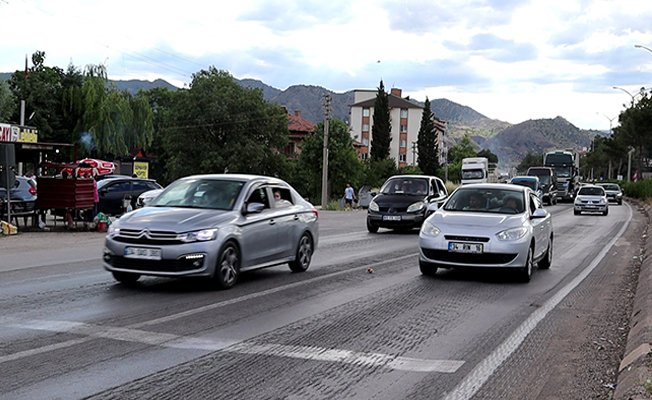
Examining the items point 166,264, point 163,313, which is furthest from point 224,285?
point 163,313

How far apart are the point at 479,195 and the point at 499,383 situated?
25.0 feet

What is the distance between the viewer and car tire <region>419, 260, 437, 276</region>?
1224cm

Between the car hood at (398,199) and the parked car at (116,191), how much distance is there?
9849 millimetres

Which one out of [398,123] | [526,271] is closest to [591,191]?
[526,271]

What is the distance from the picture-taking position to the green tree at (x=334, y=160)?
7212 centimetres

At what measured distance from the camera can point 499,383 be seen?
19.0 ft

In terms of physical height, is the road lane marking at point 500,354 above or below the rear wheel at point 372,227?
above

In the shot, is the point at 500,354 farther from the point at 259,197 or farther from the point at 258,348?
the point at 259,197

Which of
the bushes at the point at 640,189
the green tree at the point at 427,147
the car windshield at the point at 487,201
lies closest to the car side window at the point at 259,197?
the car windshield at the point at 487,201

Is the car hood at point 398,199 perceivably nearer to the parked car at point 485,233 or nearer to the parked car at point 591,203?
the parked car at point 485,233

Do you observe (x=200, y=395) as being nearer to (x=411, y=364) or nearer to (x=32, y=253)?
(x=411, y=364)

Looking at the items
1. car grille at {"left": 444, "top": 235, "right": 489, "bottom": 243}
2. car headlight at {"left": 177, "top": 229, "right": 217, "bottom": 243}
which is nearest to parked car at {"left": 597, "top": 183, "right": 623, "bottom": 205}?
car grille at {"left": 444, "top": 235, "right": 489, "bottom": 243}

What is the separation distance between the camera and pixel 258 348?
21.8 ft

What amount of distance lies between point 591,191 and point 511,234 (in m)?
33.0
